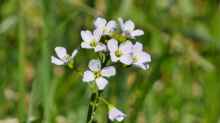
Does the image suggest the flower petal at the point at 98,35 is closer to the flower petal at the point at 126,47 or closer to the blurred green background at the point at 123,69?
the flower petal at the point at 126,47

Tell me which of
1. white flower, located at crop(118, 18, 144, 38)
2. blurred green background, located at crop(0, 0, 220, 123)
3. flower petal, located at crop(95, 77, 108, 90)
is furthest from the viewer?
blurred green background, located at crop(0, 0, 220, 123)

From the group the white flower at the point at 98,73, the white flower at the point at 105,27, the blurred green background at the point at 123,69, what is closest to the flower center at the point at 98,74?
the white flower at the point at 98,73

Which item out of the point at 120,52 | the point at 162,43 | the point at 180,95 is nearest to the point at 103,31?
the point at 120,52

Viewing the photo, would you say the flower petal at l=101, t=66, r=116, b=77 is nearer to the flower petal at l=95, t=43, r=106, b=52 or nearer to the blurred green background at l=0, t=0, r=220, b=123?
the flower petal at l=95, t=43, r=106, b=52

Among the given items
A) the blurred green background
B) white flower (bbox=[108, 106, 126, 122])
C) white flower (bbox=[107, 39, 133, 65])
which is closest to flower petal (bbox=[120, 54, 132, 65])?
Answer: white flower (bbox=[107, 39, 133, 65])

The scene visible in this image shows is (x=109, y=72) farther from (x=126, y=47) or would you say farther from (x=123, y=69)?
(x=123, y=69)

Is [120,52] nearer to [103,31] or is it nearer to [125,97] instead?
[103,31]

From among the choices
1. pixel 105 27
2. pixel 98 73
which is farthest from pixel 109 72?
pixel 105 27
